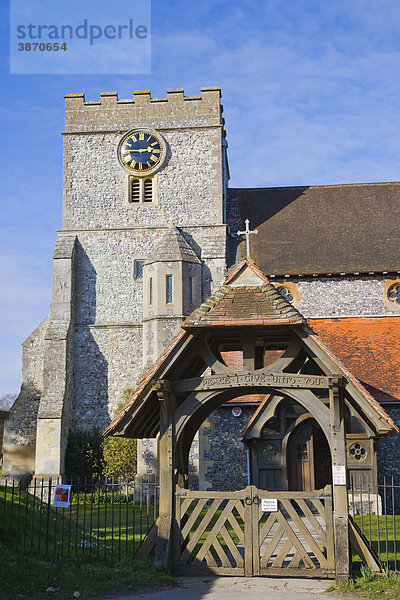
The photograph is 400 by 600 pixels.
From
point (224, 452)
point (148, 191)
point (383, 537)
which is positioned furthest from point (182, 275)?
point (383, 537)

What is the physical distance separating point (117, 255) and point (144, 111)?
601 centimetres

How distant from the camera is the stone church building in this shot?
20453 mm

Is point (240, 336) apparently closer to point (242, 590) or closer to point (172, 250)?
point (242, 590)

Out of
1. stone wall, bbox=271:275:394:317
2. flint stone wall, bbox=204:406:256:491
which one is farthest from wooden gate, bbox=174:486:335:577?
stone wall, bbox=271:275:394:317

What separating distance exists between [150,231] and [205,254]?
244cm

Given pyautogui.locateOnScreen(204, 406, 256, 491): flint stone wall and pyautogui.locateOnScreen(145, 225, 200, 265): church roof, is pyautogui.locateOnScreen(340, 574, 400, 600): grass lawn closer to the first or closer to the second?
pyautogui.locateOnScreen(204, 406, 256, 491): flint stone wall

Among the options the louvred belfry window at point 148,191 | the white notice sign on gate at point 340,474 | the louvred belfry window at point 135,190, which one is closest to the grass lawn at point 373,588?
the white notice sign on gate at point 340,474

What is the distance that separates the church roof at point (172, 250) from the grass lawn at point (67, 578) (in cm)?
1581

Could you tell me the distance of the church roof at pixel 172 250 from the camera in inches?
958

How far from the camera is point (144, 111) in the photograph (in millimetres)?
27203

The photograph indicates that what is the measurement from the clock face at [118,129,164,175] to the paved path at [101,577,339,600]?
65.0 feet

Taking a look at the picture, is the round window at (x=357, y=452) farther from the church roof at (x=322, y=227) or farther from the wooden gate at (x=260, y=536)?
the wooden gate at (x=260, y=536)

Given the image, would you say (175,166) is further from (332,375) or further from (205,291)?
(332,375)

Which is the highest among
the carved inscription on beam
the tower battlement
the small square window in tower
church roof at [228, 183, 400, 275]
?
the tower battlement
